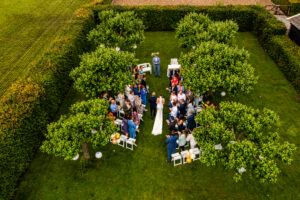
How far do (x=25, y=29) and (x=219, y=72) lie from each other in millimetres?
24081

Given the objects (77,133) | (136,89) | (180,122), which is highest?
(77,133)

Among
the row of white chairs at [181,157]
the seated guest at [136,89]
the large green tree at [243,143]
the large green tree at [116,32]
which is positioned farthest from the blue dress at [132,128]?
the large green tree at [116,32]

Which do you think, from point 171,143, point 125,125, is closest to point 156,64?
point 125,125

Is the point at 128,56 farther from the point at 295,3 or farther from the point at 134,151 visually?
the point at 295,3

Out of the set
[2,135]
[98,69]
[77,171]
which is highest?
[98,69]

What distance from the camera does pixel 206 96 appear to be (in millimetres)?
15594

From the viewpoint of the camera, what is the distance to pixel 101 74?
12.8 meters

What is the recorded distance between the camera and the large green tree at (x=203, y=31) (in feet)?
49.7

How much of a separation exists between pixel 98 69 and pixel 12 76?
422 inches

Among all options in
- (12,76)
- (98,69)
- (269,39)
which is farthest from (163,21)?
(12,76)

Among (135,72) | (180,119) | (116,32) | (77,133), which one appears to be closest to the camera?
(77,133)

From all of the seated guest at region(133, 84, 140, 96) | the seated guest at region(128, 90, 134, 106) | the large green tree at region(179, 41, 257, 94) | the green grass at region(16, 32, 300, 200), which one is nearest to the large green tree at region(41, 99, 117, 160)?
the green grass at region(16, 32, 300, 200)

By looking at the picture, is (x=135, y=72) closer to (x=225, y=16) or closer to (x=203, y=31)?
(x=203, y=31)

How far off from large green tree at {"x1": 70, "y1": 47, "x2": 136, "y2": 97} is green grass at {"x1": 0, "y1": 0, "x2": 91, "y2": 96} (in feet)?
23.6
